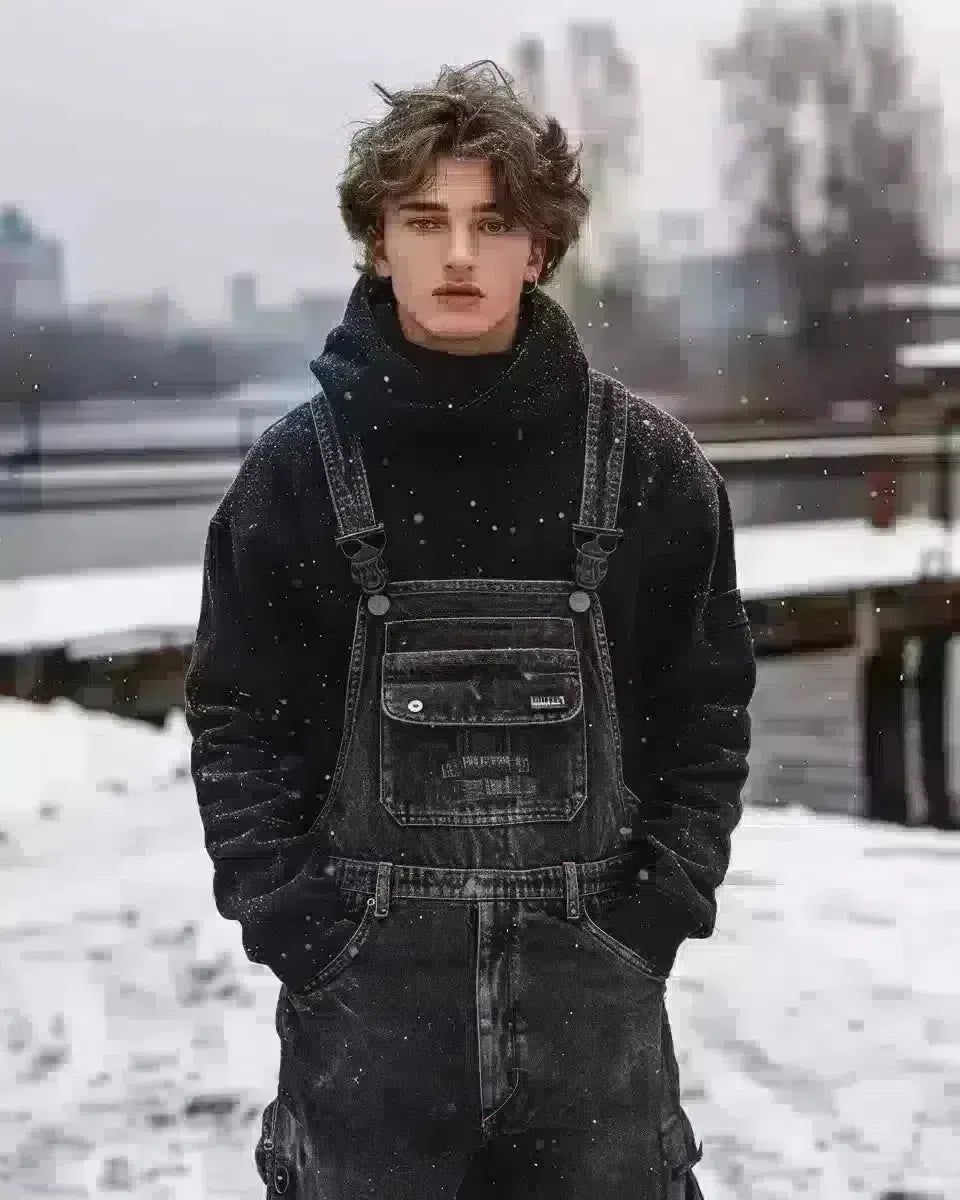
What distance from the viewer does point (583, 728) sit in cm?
163

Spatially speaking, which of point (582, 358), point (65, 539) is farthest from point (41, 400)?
point (582, 358)

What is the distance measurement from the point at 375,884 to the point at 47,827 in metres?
4.28

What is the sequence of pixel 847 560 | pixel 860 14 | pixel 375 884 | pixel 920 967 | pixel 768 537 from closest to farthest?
1. pixel 375 884
2. pixel 920 967
3. pixel 847 560
4. pixel 768 537
5. pixel 860 14

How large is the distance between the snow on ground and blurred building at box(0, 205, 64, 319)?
22.1ft

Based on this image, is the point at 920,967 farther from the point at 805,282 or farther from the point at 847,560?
the point at 805,282

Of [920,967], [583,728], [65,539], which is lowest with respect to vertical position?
[65,539]

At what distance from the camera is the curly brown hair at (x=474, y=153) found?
159cm

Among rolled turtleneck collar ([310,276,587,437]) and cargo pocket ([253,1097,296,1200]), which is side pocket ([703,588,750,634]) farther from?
cargo pocket ([253,1097,296,1200])

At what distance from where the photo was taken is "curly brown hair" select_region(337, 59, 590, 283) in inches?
62.7

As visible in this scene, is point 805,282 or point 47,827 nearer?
point 47,827

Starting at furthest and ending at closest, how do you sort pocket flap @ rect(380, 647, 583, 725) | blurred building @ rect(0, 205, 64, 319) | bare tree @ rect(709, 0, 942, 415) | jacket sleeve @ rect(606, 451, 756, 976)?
bare tree @ rect(709, 0, 942, 415), blurred building @ rect(0, 205, 64, 319), jacket sleeve @ rect(606, 451, 756, 976), pocket flap @ rect(380, 647, 583, 725)

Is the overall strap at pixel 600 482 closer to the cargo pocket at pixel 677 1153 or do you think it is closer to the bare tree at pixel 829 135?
the cargo pocket at pixel 677 1153

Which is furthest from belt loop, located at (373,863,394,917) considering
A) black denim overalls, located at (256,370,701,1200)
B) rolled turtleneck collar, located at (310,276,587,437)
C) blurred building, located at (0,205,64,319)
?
blurred building, located at (0,205,64,319)

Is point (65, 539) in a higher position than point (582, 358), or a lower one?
lower
